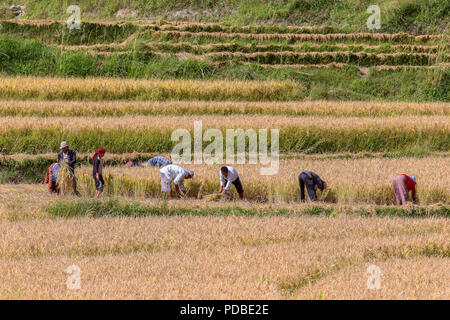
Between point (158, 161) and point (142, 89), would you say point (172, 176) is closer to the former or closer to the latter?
point (158, 161)

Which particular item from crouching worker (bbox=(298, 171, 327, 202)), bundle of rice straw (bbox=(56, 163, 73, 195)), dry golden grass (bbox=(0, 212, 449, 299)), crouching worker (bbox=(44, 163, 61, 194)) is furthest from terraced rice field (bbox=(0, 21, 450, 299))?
bundle of rice straw (bbox=(56, 163, 73, 195))

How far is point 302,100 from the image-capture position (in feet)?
65.2

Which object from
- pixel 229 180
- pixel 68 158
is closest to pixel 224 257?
pixel 229 180

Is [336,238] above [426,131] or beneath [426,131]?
beneath

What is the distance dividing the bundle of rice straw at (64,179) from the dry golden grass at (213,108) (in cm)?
Result: 516

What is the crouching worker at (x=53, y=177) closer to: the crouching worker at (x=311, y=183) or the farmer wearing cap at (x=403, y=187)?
the crouching worker at (x=311, y=183)

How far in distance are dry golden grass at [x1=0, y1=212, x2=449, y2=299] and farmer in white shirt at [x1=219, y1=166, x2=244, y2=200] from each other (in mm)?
1404

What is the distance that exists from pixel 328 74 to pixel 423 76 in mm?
3051

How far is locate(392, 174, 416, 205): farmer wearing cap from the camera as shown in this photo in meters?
10.8

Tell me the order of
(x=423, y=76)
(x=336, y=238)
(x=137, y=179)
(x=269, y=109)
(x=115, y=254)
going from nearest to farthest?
(x=115, y=254), (x=336, y=238), (x=137, y=179), (x=269, y=109), (x=423, y=76)

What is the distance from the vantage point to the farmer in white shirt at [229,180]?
35.9 feet
